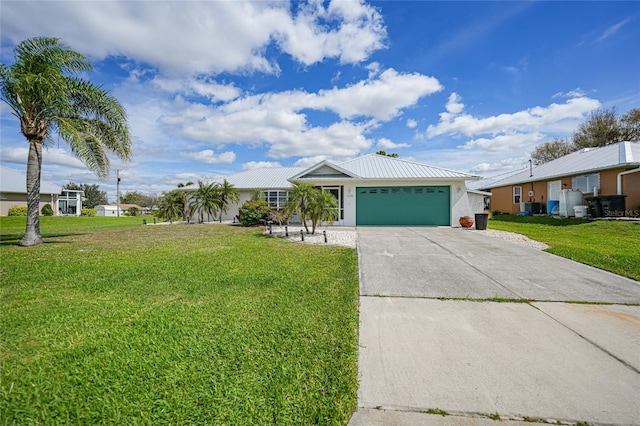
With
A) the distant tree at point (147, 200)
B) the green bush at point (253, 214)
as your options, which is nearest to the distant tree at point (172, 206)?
the green bush at point (253, 214)

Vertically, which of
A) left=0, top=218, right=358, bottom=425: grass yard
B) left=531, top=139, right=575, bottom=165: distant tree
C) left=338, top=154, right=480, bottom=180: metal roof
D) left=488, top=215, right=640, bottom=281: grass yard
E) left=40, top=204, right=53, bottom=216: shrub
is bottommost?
left=0, top=218, right=358, bottom=425: grass yard

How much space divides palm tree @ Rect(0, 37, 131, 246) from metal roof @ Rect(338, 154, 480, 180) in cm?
1295

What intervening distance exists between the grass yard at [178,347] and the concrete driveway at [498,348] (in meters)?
0.41

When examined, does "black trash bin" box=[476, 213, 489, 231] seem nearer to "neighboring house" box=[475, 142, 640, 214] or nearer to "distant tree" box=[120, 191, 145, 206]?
"neighboring house" box=[475, 142, 640, 214]

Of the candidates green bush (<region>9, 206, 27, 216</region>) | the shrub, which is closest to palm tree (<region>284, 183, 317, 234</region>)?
green bush (<region>9, 206, 27, 216</region>)

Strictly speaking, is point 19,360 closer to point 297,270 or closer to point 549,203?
point 297,270

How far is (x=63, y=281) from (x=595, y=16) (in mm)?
17478

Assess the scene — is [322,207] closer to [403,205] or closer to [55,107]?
[403,205]

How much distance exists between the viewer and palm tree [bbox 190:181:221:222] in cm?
2153

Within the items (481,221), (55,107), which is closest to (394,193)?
(481,221)

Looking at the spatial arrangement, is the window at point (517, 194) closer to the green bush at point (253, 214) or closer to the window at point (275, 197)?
the window at point (275, 197)

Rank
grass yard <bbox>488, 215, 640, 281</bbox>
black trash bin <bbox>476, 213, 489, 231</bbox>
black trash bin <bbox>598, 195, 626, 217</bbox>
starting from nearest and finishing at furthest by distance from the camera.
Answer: grass yard <bbox>488, 215, 640, 281</bbox> < black trash bin <bbox>476, 213, 489, 231</bbox> < black trash bin <bbox>598, 195, 626, 217</bbox>

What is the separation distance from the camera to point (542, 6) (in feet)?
30.4

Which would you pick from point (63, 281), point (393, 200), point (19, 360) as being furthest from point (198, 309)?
point (393, 200)
